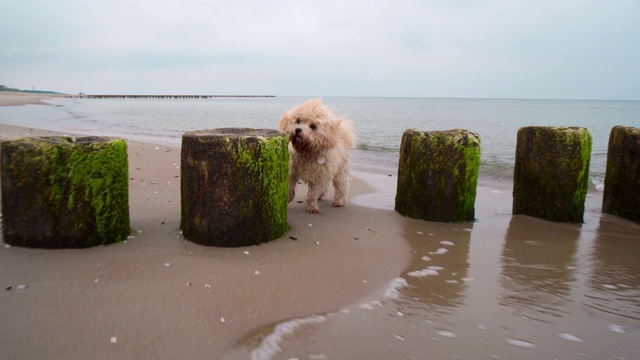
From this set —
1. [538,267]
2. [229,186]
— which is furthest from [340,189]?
[538,267]

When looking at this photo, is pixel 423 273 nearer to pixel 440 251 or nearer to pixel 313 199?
pixel 440 251

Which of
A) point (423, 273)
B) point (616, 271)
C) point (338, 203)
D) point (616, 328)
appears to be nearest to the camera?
point (616, 328)

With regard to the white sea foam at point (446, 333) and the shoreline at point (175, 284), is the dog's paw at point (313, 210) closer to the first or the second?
the shoreline at point (175, 284)

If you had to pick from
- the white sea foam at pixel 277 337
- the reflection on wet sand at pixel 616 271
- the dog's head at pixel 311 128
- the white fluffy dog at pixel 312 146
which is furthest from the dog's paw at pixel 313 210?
the reflection on wet sand at pixel 616 271

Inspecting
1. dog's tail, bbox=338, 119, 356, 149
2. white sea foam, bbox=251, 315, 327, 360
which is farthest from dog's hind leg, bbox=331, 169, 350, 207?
white sea foam, bbox=251, 315, 327, 360

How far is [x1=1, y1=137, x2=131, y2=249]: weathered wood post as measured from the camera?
3158mm

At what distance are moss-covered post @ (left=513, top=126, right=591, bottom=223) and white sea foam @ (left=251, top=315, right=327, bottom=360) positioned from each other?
3.59 metres

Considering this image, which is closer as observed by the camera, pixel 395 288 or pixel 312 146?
pixel 395 288

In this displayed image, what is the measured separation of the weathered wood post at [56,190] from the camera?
316 centimetres

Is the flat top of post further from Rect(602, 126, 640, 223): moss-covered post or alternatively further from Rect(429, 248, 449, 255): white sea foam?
Rect(602, 126, 640, 223): moss-covered post

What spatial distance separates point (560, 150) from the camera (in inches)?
191

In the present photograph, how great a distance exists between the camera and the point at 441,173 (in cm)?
471

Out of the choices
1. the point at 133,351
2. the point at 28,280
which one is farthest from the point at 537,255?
the point at 28,280

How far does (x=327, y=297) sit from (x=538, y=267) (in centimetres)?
183
